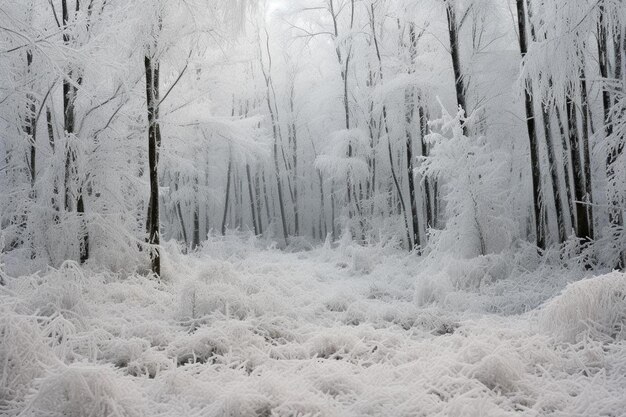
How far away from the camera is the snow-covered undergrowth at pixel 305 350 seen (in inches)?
122

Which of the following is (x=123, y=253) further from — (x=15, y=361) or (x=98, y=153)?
(x=15, y=361)

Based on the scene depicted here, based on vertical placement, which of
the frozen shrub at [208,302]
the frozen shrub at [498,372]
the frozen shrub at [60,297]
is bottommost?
the frozen shrub at [498,372]

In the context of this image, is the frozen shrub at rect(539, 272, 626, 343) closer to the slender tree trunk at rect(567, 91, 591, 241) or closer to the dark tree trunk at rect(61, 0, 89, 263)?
the slender tree trunk at rect(567, 91, 591, 241)

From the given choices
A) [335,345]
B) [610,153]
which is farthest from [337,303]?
[610,153]

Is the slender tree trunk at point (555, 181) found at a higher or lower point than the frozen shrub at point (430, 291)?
higher

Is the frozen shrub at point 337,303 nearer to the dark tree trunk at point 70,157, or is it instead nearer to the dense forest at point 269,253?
the dense forest at point 269,253

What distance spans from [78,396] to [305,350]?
2207mm

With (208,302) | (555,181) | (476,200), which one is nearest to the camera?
(208,302)

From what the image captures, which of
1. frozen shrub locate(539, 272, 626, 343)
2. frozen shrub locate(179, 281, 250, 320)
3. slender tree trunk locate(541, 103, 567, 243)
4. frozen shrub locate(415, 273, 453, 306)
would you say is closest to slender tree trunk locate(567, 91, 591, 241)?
slender tree trunk locate(541, 103, 567, 243)

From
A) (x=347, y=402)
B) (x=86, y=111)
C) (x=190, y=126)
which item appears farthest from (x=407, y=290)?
(x=86, y=111)

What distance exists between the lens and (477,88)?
1361cm

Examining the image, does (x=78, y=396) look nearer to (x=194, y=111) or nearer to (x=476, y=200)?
(x=476, y=200)

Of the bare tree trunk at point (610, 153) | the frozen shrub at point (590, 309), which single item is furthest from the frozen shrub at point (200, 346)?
the bare tree trunk at point (610, 153)

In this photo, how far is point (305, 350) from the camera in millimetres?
4559
